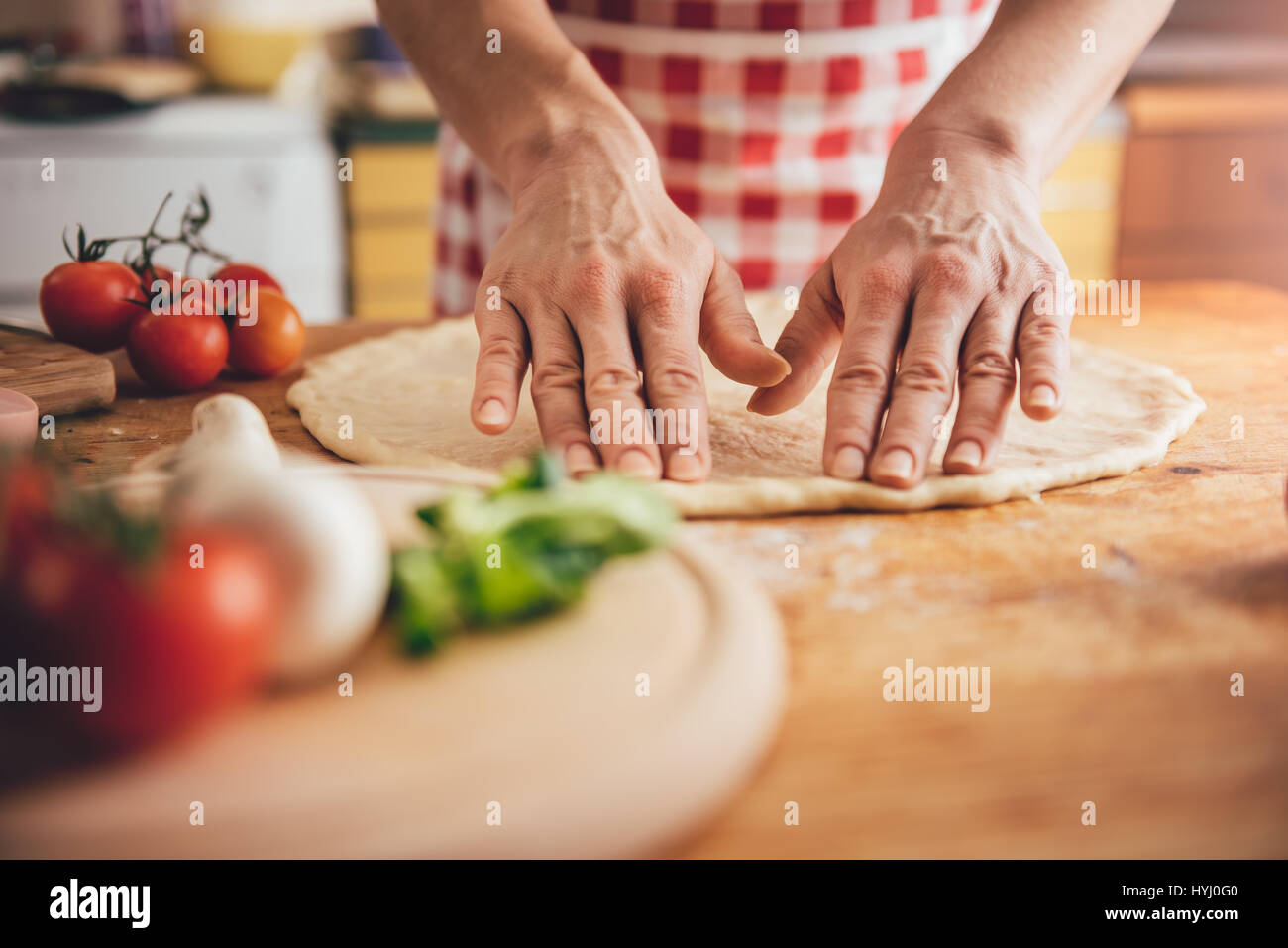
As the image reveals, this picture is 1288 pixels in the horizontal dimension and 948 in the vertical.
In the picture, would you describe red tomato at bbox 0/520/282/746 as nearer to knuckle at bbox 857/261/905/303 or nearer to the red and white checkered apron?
knuckle at bbox 857/261/905/303

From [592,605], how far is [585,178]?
0.57 meters

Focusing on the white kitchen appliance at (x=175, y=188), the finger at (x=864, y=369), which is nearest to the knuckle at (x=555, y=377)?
the finger at (x=864, y=369)

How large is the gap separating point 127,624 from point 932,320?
2.37ft

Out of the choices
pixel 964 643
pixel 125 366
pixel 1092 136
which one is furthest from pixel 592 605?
pixel 1092 136

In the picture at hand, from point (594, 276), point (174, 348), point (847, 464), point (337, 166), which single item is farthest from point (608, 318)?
point (337, 166)

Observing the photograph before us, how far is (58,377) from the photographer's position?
1.09m

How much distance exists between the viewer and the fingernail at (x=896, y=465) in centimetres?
89

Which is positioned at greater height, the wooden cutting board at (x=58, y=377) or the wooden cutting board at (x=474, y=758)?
the wooden cutting board at (x=58, y=377)

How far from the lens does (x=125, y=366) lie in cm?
127

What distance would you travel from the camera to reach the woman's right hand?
0.94m

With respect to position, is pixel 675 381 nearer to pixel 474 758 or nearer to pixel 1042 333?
pixel 1042 333

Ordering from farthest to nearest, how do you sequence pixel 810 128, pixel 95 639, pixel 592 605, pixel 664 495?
pixel 810 128
pixel 664 495
pixel 592 605
pixel 95 639

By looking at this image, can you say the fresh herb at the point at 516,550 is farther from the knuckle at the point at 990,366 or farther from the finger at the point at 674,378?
the knuckle at the point at 990,366
